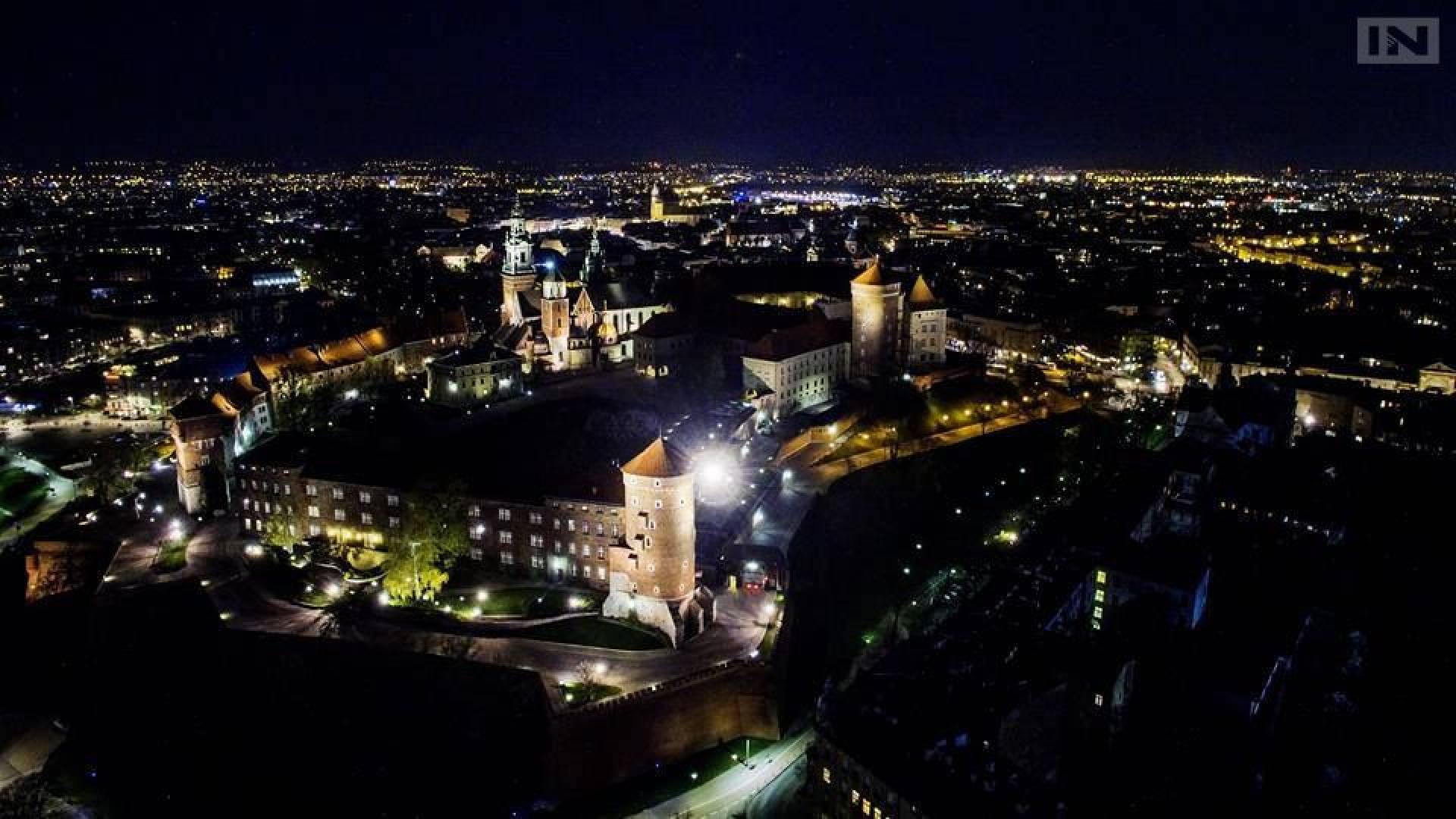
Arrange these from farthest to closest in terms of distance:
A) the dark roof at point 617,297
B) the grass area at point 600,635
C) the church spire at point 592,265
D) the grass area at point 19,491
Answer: the church spire at point 592,265, the dark roof at point 617,297, the grass area at point 19,491, the grass area at point 600,635

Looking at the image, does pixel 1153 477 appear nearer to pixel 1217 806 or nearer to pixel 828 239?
pixel 1217 806

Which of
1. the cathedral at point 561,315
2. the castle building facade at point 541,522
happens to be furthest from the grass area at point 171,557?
the cathedral at point 561,315

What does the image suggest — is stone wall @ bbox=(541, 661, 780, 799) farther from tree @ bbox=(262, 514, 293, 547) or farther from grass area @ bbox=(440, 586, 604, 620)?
tree @ bbox=(262, 514, 293, 547)

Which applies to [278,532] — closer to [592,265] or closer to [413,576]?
[413,576]

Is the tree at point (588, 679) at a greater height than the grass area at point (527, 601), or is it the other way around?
the grass area at point (527, 601)

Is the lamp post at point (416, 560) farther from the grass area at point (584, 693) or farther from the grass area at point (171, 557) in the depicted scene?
the grass area at point (171, 557)
